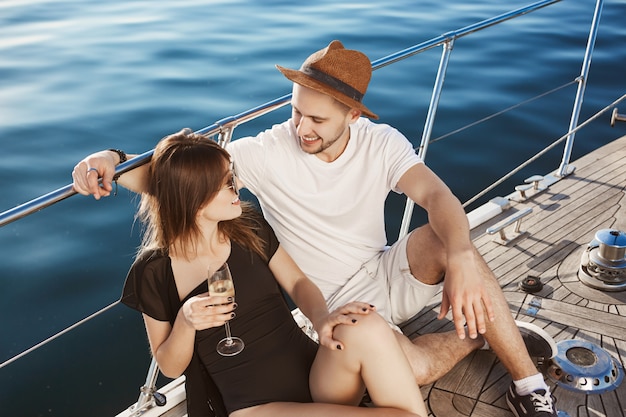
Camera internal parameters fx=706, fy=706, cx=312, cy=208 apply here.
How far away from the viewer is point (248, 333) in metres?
1.90

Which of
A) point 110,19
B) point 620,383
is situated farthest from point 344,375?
point 110,19

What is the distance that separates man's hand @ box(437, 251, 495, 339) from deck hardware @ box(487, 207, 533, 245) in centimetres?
102

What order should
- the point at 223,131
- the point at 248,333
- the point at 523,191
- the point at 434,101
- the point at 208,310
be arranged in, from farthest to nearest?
the point at 523,191 < the point at 434,101 < the point at 223,131 < the point at 248,333 < the point at 208,310

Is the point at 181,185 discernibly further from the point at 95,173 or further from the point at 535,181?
the point at 535,181

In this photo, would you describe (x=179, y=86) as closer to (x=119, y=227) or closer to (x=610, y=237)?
(x=119, y=227)

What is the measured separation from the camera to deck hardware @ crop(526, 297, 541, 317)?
8.35ft

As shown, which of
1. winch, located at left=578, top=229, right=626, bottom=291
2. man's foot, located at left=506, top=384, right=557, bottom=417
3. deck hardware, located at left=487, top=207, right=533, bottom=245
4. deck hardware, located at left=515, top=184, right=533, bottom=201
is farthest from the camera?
deck hardware, located at left=515, top=184, right=533, bottom=201

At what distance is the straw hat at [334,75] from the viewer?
2057 millimetres

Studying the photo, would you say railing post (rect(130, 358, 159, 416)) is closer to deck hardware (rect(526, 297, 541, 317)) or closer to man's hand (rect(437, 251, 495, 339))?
man's hand (rect(437, 251, 495, 339))

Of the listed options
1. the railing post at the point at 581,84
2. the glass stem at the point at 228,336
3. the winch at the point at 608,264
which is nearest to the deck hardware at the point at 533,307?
the winch at the point at 608,264

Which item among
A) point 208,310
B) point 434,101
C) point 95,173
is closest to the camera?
point 208,310

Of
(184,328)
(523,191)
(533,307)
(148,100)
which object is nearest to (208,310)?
(184,328)

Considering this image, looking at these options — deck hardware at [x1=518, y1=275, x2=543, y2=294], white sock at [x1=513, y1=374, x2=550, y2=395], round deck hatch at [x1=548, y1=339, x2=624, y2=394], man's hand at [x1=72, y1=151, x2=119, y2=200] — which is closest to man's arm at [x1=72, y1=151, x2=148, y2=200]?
man's hand at [x1=72, y1=151, x2=119, y2=200]

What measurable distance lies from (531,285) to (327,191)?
984 mm
